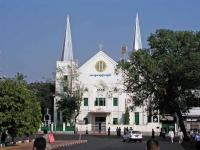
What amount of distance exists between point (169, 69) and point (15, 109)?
1873cm

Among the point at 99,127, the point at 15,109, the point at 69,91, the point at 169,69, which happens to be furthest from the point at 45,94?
the point at 15,109

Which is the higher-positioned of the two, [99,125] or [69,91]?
[69,91]

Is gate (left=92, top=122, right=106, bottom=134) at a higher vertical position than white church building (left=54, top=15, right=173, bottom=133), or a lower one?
lower

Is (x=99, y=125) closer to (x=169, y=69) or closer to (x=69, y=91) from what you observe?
(x=69, y=91)

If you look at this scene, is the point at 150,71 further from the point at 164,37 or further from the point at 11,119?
the point at 11,119

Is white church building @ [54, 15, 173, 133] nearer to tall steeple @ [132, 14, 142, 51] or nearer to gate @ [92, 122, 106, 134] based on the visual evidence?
gate @ [92, 122, 106, 134]

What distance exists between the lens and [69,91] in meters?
72.9

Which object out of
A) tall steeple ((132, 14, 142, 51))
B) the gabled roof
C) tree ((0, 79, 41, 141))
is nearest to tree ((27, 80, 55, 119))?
the gabled roof

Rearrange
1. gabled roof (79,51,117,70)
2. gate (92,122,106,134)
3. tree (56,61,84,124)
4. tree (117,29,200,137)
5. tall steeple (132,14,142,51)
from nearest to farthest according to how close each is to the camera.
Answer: tree (117,29,200,137)
tree (56,61,84,124)
gate (92,122,106,134)
gabled roof (79,51,117,70)
tall steeple (132,14,142,51)

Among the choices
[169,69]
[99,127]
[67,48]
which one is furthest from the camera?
[67,48]

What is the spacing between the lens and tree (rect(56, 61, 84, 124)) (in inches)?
2813

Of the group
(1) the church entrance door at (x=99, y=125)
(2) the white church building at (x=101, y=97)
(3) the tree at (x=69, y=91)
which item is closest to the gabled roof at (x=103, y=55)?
(2) the white church building at (x=101, y=97)

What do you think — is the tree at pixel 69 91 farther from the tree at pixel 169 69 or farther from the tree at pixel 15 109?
the tree at pixel 15 109

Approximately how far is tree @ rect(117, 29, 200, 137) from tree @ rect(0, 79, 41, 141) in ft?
53.0
